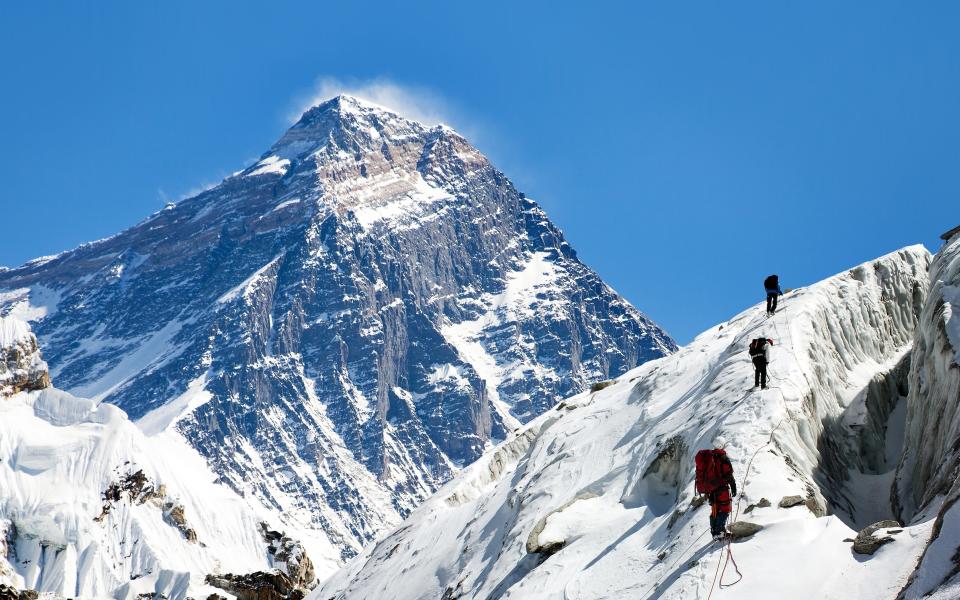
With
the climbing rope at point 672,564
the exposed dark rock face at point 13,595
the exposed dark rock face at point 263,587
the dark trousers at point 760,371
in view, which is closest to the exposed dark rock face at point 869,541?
the climbing rope at point 672,564

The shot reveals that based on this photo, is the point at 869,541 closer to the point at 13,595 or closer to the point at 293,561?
the point at 13,595

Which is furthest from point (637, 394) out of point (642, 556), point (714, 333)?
point (642, 556)

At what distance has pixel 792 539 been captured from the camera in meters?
23.9

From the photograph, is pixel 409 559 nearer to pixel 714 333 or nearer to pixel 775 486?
pixel 714 333

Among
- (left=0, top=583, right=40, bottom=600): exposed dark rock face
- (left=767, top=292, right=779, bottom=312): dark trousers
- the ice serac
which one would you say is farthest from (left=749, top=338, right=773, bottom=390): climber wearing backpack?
(left=0, top=583, right=40, bottom=600): exposed dark rock face

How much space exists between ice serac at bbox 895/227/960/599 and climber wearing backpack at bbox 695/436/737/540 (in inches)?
161

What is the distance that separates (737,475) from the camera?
2791 cm

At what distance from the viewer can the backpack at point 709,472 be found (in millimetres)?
24547

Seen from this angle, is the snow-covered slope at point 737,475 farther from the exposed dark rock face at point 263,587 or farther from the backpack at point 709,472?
the exposed dark rock face at point 263,587

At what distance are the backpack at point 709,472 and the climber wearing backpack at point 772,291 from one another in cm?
1675

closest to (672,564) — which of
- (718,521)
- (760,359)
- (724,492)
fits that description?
(718,521)

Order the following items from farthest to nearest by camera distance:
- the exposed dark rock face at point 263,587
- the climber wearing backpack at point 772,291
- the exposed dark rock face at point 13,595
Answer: the exposed dark rock face at point 263,587, the exposed dark rock face at point 13,595, the climber wearing backpack at point 772,291

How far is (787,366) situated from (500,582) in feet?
35.0

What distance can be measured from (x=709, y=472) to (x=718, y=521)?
1.07 m
